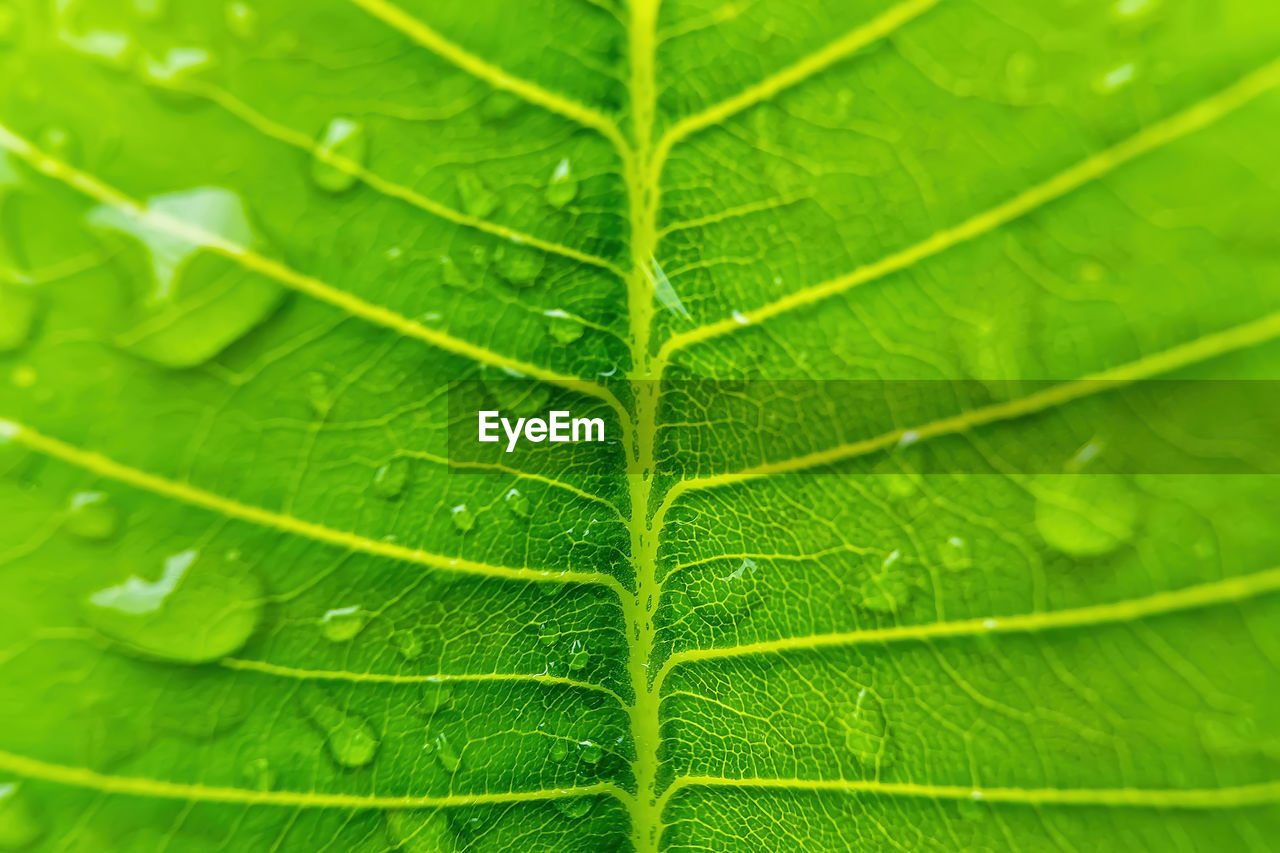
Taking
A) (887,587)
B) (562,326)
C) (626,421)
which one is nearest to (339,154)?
(562,326)

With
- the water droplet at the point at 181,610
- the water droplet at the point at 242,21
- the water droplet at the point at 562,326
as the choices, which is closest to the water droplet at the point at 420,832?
the water droplet at the point at 181,610

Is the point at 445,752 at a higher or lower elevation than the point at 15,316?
lower

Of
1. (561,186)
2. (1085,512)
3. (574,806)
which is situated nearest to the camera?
(1085,512)

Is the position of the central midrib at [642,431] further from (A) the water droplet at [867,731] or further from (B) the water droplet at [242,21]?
(B) the water droplet at [242,21]

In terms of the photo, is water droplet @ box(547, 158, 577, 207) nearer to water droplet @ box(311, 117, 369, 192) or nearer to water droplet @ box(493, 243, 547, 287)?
water droplet @ box(493, 243, 547, 287)

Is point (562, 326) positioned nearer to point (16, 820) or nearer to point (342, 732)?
point (342, 732)

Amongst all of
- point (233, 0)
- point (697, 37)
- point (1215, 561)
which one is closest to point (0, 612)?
point (233, 0)

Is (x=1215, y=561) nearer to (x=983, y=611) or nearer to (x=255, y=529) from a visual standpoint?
(x=983, y=611)

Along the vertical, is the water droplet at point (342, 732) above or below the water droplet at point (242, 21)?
below
